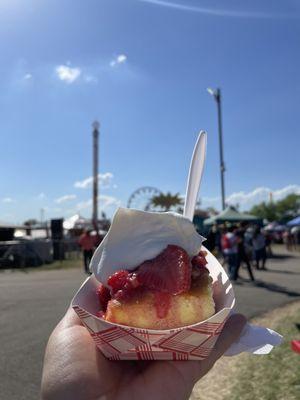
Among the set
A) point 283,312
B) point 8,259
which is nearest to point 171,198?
point 8,259

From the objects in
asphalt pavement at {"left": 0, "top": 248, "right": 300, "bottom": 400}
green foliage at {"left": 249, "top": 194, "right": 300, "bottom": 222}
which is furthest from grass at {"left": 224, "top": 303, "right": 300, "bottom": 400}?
green foliage at {"left": 249, "top": 194, "right": 300, "bottom": 222}

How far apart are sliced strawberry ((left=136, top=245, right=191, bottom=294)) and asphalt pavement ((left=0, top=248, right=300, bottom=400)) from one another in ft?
12.6

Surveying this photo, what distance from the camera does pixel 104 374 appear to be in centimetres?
202

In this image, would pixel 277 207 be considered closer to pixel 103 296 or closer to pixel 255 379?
pixel 255 379

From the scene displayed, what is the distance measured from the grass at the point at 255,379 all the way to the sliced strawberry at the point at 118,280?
11.5 ft

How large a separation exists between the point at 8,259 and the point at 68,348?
24172 mm

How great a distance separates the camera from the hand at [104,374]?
1.96 metres

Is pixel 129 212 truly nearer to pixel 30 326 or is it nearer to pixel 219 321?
pixel 219 321

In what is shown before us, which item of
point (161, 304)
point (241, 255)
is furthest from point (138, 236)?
point (241, 255)

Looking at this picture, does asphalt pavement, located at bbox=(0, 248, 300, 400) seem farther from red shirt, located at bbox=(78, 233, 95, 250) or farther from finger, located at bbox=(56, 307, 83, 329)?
finger, located at bbox=(56, 307, 83, 329)

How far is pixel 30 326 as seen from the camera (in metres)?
8.54

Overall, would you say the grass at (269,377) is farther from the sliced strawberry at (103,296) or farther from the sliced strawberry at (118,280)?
the sliced strawberry at (118,280)

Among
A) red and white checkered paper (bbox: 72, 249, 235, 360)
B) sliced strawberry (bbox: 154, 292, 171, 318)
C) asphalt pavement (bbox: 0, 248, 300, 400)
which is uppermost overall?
sliced strawberry (bbox: 154, 292, 171, 318)

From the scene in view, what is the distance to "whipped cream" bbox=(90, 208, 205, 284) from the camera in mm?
2172
